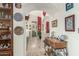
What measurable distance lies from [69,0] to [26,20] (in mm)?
2608

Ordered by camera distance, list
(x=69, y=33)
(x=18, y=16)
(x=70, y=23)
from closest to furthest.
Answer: (x=70, y=23), (x=69, y=33), (x=18, y=16)

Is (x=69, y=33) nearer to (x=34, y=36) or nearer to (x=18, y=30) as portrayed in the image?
(x=34, y=36)

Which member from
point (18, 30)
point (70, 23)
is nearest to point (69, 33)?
point (70, 23)

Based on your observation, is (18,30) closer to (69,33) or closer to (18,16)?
(18,16)

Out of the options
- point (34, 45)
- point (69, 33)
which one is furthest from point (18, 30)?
point (69, 33)

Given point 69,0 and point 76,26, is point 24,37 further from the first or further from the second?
point 69,0

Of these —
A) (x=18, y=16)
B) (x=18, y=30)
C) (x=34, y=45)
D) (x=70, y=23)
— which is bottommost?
(x=34, y=45)

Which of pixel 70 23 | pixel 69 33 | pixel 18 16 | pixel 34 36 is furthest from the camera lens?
pixel 34 36

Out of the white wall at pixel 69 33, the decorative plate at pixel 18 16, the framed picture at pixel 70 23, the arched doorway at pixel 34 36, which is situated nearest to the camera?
the white wall at pixel 69 33

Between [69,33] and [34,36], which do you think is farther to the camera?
[34,36]

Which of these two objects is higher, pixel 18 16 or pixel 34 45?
pixel 18 16

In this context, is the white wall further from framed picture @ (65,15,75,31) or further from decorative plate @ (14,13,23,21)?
decorative plate @ (14,13,23,21)

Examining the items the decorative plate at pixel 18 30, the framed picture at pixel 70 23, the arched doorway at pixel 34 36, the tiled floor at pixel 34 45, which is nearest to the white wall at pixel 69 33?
the framed picture at pixel 70 23

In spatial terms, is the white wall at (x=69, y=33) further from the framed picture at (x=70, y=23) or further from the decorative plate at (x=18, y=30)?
the decorative plate at (x=18, y=30)
